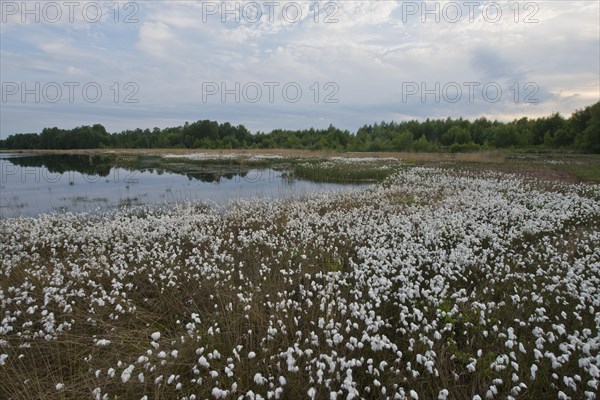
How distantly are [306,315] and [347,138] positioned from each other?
373 ft

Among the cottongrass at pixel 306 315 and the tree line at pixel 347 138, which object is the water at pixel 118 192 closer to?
the cottongrass at pixel 306 315

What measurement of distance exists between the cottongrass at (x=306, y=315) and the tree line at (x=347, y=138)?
245 ft

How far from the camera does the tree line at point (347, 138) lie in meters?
82.5

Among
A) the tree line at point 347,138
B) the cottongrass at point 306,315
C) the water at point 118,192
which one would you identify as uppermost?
the tree line at point 347,138

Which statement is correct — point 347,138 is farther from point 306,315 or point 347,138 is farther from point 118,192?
point 306,315

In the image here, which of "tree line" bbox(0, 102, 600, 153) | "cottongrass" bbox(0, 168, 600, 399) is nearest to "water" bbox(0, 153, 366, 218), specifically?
"cottongrass" bbox(0, 168, 600, 399)

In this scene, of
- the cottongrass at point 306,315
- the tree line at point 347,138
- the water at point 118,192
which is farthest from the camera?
the tree line at point 347,138

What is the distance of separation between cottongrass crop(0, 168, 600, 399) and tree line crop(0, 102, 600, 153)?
74.6 m

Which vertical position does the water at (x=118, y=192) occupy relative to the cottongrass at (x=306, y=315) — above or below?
above

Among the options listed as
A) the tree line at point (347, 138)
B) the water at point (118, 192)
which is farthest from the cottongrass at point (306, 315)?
the tree line at point (347, 138)

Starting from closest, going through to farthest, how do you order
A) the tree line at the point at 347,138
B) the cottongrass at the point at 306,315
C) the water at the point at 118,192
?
1. the cottongrass at the point at 306,315
2. the water at the point at 118,192
3. the tree line at the point at 347,138

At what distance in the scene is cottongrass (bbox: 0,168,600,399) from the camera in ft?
13.9

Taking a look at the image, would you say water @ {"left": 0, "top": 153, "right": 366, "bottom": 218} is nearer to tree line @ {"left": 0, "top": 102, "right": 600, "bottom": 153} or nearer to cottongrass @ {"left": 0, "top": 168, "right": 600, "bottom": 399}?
cottongrass @ {"left": 0, "top": 168, "right": 600, "bottom": 399}

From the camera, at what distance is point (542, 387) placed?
13.9 ft
